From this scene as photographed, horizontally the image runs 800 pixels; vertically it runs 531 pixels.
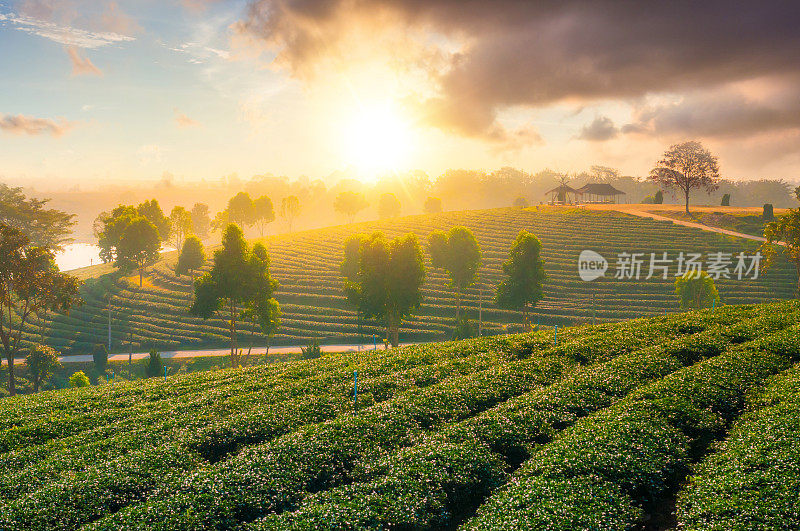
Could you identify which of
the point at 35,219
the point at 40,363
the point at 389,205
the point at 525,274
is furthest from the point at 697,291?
the point at 35,219

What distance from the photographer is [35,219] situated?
10062cm

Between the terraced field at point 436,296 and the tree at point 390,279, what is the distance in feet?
53.1

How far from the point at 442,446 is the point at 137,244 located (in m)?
79.4

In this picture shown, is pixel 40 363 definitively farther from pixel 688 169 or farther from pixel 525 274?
pixel 688 169

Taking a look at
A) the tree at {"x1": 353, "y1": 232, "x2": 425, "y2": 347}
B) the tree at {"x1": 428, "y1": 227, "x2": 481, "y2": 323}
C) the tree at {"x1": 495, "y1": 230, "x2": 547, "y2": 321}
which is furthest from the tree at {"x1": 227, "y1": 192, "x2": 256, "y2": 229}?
the tree at {"x1": 495, "y1": 230, "x2": 547, "y2": 321}

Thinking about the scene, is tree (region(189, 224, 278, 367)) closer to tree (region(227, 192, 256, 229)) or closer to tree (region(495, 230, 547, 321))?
tree (region(495, 230, 547, 321))

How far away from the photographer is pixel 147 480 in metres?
15.4

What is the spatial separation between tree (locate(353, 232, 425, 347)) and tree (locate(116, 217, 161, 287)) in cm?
5195

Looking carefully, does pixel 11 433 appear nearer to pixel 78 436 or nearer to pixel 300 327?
pixel 78 436

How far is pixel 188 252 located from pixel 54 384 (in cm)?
3066

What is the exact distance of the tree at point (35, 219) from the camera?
322 feet

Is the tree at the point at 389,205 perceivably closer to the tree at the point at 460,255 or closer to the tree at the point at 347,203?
the tree at the point at 347,203

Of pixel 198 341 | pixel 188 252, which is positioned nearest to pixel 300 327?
pixel 198 341

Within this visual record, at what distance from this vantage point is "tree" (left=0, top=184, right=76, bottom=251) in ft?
322
